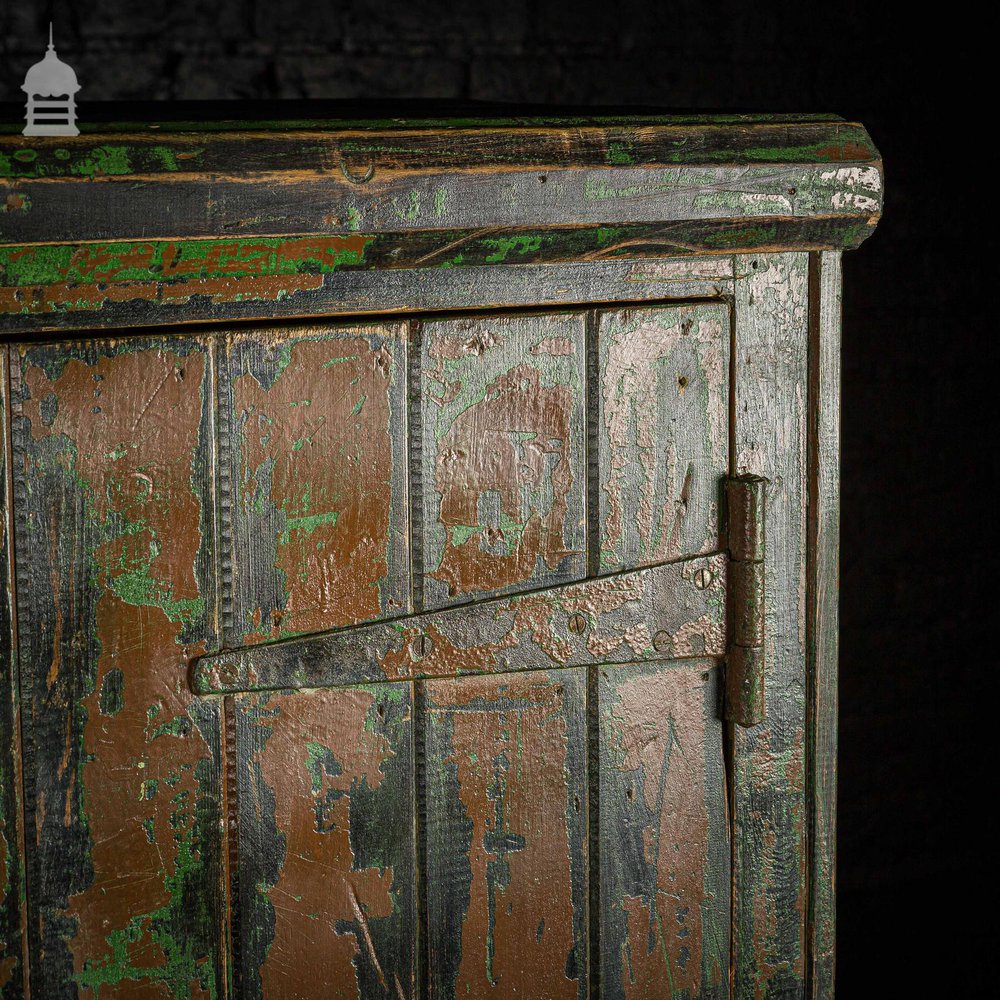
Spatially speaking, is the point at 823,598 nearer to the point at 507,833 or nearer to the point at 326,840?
the point at 507,833

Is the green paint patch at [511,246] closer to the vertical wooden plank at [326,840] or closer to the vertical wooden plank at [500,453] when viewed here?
the vertical wooden plank at [500,453]

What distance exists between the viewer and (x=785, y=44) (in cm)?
195

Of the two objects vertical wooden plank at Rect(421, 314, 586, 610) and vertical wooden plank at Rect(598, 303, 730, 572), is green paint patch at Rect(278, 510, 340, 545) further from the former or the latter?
vertical wooden plank at Rect(598, 303, 730, 572)

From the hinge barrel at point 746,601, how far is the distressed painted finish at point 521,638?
11 millimetres

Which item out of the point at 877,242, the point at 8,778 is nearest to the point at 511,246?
the point at 8,778

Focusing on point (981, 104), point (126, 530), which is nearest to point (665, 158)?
point (126, 530)

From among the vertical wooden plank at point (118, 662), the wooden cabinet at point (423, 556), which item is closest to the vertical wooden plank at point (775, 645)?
the wooden cabinet at point (423, 556)

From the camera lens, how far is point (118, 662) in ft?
3.40

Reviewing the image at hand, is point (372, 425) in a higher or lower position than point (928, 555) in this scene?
higher

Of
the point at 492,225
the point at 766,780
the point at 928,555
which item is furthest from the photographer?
the point at 928,555

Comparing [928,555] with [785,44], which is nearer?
[785,44]

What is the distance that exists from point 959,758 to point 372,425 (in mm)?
1428

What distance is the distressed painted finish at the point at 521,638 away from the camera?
3.48 feet

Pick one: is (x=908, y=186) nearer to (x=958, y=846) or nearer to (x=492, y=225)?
(x=958, y=846)
